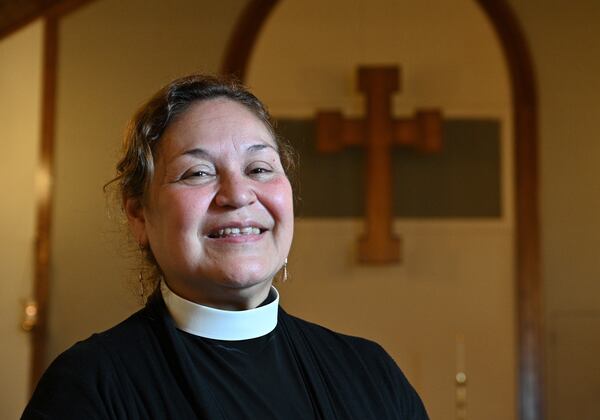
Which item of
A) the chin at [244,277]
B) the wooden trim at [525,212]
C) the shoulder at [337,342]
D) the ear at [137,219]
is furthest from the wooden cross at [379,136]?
the chin at [244,277]

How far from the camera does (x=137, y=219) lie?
1.72 m

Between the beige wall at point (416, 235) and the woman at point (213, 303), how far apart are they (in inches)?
102

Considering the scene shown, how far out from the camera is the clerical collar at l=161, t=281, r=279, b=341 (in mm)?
1618

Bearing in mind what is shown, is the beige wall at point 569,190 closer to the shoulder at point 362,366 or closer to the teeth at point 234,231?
the shoulder at point 362,366

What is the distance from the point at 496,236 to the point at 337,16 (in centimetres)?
126

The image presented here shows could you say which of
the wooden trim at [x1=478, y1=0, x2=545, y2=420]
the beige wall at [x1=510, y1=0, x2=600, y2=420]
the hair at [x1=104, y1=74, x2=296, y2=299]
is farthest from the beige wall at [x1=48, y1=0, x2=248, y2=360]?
the hair at [x1=104, y1=74, x2=296, y2=299]

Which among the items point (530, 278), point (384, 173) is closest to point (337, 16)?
point (384, 173)

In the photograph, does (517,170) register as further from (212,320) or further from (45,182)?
(212,320)

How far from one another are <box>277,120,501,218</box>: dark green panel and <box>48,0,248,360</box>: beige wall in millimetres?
643

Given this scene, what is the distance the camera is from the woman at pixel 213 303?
1494 millimetres

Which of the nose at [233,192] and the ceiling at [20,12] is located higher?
the ceiling at [20,12]

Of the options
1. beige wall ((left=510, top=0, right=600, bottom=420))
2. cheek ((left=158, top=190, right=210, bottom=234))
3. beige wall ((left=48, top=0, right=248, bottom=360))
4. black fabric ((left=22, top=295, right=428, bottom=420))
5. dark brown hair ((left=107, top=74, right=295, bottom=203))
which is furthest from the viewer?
beige wall ((left=48, top=0, right=248, bottom=360))

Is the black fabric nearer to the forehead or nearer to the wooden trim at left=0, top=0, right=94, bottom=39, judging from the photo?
the forehead

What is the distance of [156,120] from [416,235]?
2805mm
